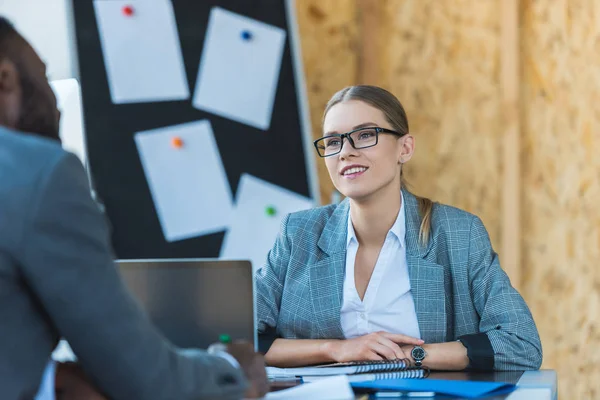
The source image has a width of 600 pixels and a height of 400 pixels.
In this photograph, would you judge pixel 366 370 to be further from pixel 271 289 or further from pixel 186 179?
pixel 186 179

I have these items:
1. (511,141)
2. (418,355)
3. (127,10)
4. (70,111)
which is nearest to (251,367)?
(418,355)

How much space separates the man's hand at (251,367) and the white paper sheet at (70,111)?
68 cm

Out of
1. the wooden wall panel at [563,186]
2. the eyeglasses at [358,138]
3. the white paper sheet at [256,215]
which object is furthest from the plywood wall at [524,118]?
the eyeglasses at [358,138]

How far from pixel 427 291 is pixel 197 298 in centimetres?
66

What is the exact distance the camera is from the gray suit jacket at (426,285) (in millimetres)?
1940

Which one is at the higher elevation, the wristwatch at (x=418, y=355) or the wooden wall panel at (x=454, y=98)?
the wooden wall panel at (x=454, y=98)

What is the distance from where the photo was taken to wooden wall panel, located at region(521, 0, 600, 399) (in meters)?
3.53

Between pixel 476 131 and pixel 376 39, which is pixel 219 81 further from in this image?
pixel 476 131

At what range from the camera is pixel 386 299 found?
2.03m

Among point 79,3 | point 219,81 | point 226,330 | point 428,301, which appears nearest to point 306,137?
point 219,81

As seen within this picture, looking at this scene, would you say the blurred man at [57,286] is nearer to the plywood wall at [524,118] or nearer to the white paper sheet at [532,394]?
the white paper sheet at [532,394]

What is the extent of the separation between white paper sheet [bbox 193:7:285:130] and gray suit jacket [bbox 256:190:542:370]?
47.6 inches

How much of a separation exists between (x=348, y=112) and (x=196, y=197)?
1374 millimetres

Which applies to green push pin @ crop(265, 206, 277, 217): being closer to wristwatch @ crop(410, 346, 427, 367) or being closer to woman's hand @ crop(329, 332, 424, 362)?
woman's hand @ crop(329, 332, 424, 362)
